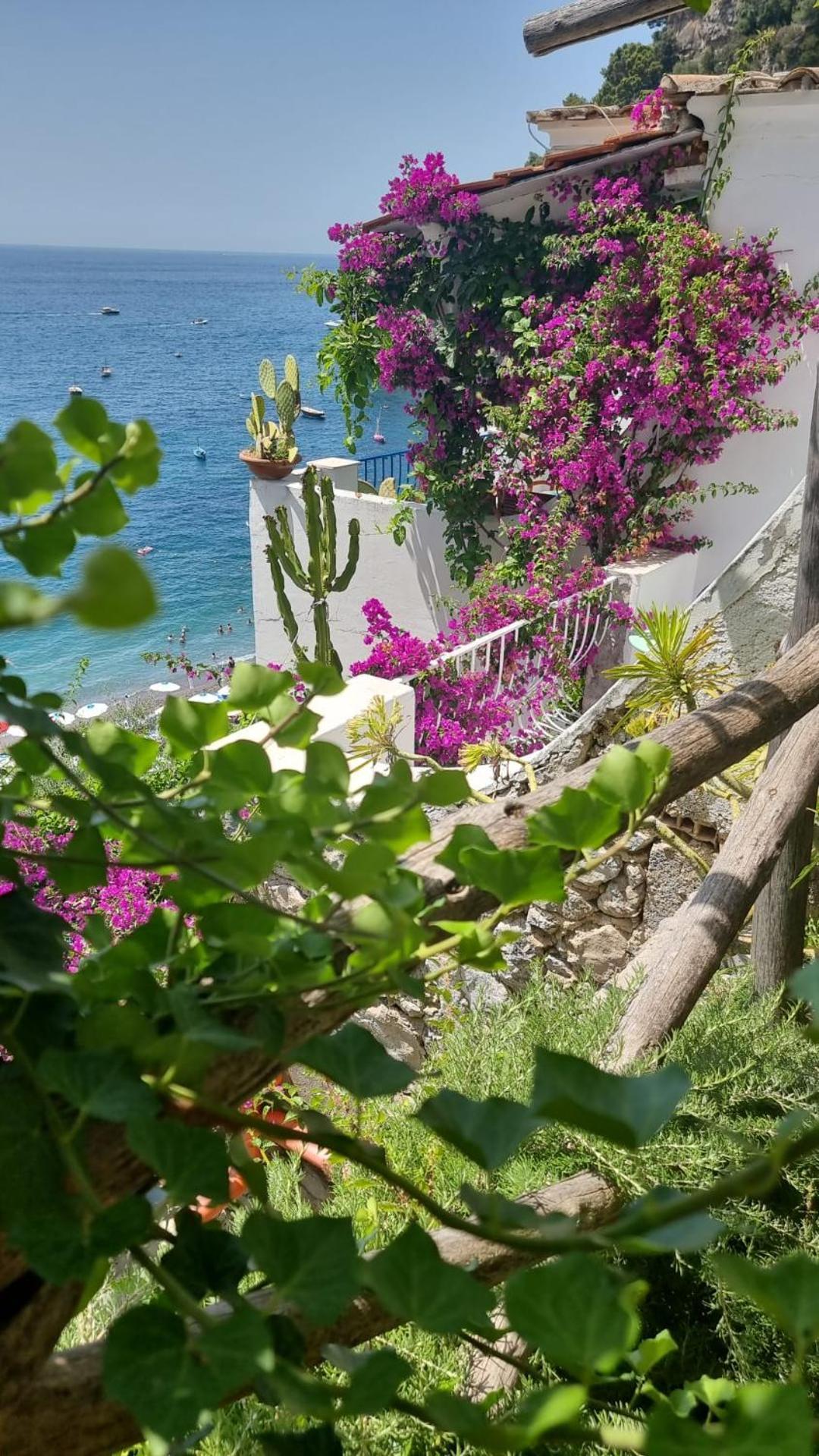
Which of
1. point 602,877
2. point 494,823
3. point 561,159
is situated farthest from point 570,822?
point 561,159

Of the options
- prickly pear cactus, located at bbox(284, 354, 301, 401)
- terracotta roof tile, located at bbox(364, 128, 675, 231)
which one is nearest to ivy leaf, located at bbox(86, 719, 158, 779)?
terracotta roof tile, located at bbox(364, 128, 675, 231)

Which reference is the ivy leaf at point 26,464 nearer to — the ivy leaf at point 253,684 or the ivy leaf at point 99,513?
the ivy leaf at point 99,513

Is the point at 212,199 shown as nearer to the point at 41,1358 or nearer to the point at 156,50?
the point at 156,50

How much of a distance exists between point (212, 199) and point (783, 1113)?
8164 centimetres

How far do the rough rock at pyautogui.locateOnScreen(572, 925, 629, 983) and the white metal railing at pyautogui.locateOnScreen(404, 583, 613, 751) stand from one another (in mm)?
1095

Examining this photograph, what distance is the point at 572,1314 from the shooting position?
20 centimetres

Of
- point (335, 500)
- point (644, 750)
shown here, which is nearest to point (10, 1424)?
point (644, 750)

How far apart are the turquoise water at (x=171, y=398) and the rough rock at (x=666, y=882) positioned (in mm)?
1848

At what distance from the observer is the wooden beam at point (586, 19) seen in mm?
1522

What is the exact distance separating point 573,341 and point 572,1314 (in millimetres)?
4920

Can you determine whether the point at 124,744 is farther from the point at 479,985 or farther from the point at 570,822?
the point at 479,985

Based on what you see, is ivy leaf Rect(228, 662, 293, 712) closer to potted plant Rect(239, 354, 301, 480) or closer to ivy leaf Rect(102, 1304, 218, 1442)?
ivy leaf Rect(102, 1304, 218, 1442)

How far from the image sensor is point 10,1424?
1.02 ft

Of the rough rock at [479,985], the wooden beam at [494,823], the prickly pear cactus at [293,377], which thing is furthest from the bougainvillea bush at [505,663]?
the prickly pear cactus at [293,377]
